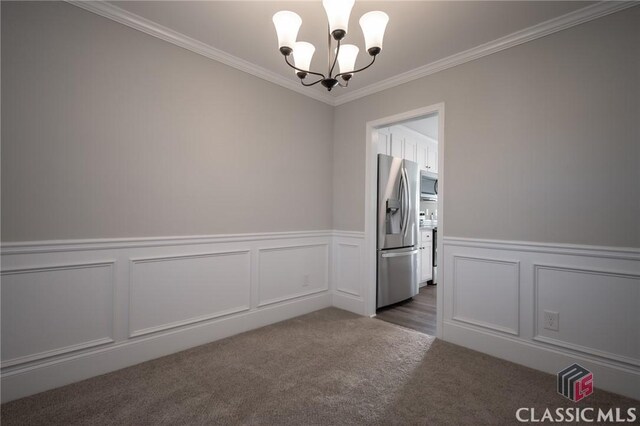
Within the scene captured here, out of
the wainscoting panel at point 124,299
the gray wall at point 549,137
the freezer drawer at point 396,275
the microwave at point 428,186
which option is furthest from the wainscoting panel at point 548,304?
the microwave at point 428,186

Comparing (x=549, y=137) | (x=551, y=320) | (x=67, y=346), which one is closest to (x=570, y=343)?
(x=551, y=320)

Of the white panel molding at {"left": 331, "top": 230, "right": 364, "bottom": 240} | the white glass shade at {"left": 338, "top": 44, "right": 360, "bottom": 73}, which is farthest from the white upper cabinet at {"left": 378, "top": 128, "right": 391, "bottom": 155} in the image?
the white glass shade at {"left": 338, "top": 44, "right": 360, "bottom": 73}

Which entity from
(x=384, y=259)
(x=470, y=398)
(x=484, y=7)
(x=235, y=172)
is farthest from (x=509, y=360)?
(x=235, y=172)

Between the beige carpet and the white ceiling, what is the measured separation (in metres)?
2.57

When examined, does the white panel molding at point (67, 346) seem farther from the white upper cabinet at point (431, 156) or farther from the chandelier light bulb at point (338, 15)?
the white upper cabinet at point (431, 156)

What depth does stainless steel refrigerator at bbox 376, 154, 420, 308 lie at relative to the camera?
3609 millimetres

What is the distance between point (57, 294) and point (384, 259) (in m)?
2.97

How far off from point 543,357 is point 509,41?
2456mm

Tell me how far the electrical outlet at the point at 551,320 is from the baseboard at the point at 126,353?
2.28m

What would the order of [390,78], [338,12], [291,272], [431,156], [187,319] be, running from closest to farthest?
[338,12]
[187,319]
[390,78]
[291,272]
[431,156]

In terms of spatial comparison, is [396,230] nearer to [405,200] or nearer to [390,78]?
[405,200]

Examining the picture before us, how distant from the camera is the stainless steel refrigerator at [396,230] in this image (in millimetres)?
3609

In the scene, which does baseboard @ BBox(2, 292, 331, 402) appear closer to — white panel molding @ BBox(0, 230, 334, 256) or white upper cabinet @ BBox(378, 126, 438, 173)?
white panel molding @ BBox(0, 230, 334, 256)

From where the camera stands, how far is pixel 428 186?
5234 mm
